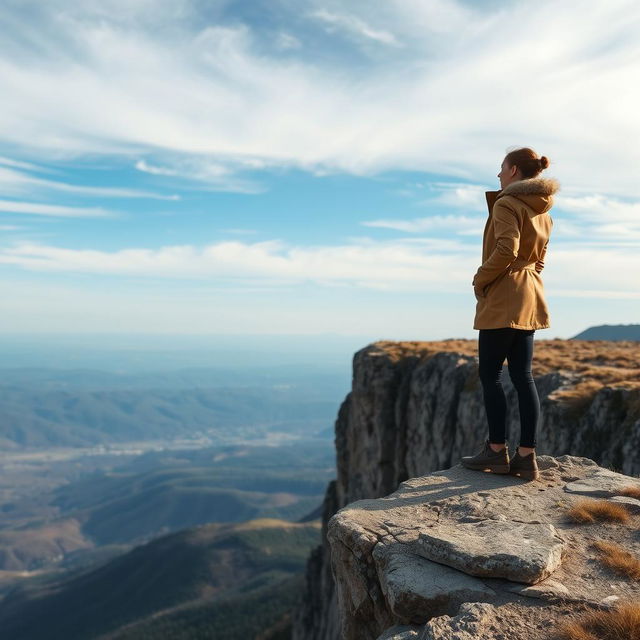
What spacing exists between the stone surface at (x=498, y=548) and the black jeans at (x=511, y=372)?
2.73 meters

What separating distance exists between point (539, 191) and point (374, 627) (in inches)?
318

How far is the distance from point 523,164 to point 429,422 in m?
29.9

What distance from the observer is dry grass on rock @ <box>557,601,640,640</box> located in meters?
6.20

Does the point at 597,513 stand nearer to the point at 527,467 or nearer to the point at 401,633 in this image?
the point at 527,467

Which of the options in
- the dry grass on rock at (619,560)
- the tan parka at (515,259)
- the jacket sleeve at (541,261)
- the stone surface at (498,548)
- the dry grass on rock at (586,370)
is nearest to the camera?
the stone surface at (498,548)

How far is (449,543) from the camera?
808 cm

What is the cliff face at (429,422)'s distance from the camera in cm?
2214

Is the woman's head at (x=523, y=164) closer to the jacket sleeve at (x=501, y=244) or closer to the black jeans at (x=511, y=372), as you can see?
the jacket sleeve at (x=501, y=244)

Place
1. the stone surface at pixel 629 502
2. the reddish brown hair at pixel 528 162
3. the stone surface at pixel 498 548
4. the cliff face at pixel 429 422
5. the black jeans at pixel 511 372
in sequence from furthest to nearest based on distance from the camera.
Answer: the cliff face at pixel 429 422 < the black jeans at pixel 511 372 < the reddish brown hair at pixel 528 162 < the stone surface at pixel 629 502 < the stone surface at pixel 498 548

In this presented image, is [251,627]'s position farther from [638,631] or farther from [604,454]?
[638,631]

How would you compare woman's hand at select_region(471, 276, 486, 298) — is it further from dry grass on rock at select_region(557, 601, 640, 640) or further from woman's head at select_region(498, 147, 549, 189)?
dry grass on rock at select_region(557, 601, 640, 640)

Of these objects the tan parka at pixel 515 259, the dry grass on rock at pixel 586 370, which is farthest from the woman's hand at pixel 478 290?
the dry grass on rock at pixel 586 370

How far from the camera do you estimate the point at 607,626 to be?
20.8 feet

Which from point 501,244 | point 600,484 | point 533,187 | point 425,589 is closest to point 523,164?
point 533,187
